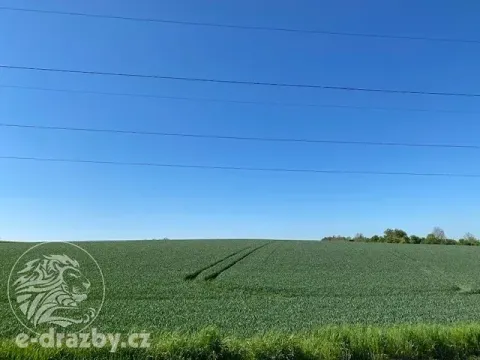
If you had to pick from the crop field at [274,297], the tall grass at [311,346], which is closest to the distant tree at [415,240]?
the crop field at [274,297]

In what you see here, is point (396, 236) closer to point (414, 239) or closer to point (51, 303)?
point (414, 239)

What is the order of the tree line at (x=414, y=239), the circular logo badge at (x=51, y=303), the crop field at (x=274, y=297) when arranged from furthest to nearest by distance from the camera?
the tree line at (x=414, y=239) < the crop field at (x=274, y=297) < the circular logo badge at (x=51, y=303)

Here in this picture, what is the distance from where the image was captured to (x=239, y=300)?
1571 cm

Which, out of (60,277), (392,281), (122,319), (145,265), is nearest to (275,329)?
(122,319)

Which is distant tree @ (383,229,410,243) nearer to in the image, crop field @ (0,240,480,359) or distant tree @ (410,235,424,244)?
distant tree @ (410,235,424,244)

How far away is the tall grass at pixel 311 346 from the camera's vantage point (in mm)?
8062

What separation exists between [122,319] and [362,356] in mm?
6544

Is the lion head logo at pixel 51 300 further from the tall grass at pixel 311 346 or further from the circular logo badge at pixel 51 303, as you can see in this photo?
the tall grass at pixel 311 346

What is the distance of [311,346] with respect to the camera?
28.8ft

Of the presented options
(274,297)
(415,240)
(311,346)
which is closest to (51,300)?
(311,346)

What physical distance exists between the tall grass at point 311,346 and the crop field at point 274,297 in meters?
0.14

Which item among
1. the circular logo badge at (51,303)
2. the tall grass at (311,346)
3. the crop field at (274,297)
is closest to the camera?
the tall grass at (311,346)

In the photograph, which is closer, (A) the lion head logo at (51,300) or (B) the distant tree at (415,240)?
(A) the lion head logo at (51,300)

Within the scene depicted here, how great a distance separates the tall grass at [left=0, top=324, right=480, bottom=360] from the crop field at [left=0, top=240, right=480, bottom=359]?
137 millimetres
